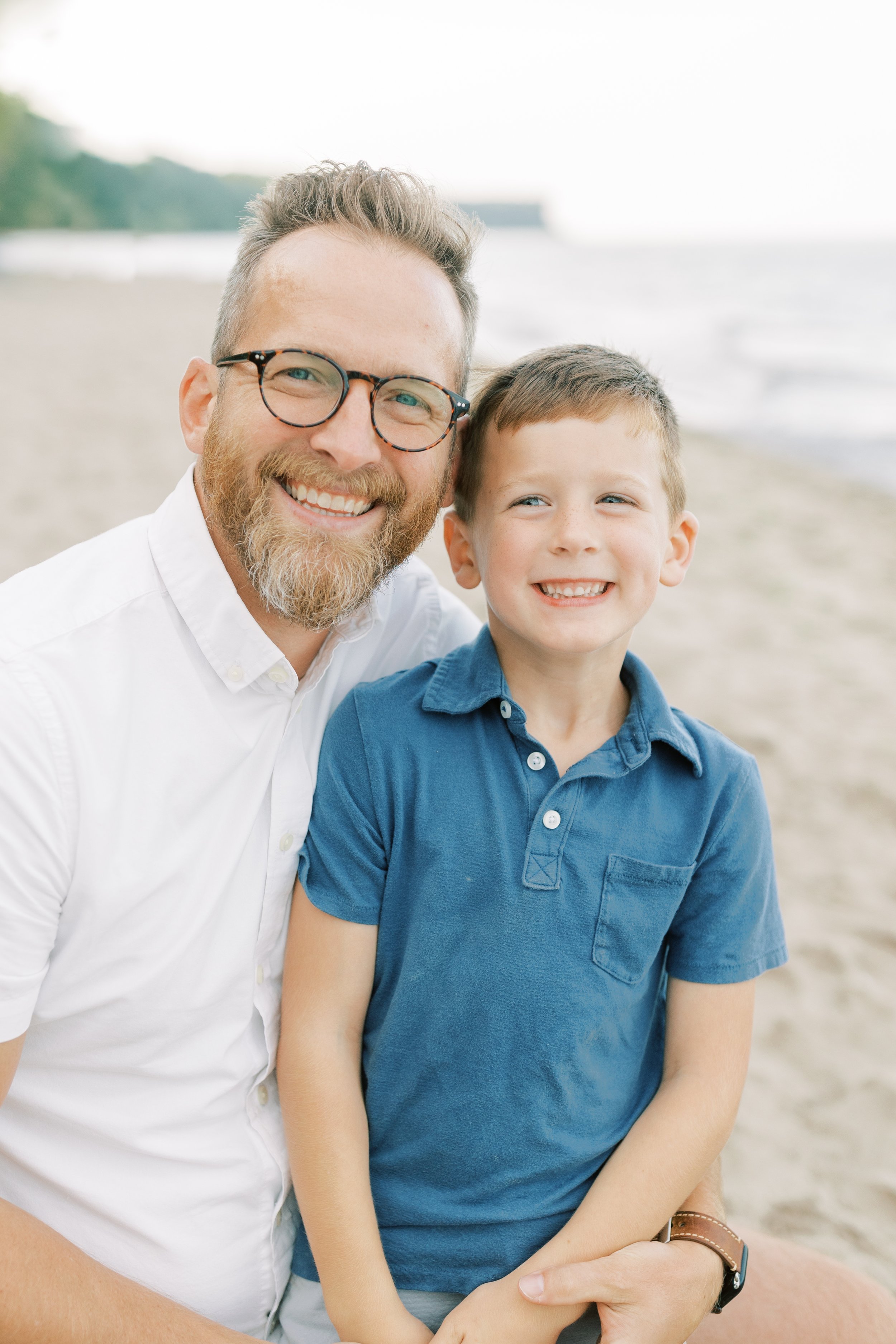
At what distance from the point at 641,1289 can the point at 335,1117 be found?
523 mm

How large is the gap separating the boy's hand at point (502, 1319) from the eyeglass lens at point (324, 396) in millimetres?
1340

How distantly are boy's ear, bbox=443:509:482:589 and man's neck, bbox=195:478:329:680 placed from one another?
1.03ft

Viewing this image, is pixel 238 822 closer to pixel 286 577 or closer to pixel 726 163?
pixel 286 577

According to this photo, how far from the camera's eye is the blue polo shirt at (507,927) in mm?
1543

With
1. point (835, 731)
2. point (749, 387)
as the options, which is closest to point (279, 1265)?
point (835, 731)

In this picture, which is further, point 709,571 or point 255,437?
point 709,571

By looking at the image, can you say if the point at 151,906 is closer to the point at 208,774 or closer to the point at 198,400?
the point at 208,774

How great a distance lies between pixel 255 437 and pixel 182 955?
0.85m

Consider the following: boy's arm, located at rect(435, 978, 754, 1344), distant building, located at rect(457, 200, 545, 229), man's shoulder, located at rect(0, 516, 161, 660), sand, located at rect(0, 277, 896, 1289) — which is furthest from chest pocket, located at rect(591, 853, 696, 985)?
distant building, located at rect(457, 200, 545, 229)

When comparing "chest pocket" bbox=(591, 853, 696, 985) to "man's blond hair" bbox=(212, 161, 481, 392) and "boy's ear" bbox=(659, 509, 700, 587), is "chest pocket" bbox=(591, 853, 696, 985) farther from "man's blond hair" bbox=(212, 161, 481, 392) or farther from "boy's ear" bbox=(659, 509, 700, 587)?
"man's blond hair" bbox=(212, 161, 481, 392)

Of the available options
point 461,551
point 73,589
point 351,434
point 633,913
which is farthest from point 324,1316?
point 351,434

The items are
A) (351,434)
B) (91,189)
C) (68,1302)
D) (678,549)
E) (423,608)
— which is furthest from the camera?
(91,189)

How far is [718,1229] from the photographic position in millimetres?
1596

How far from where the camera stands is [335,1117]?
1542mm
